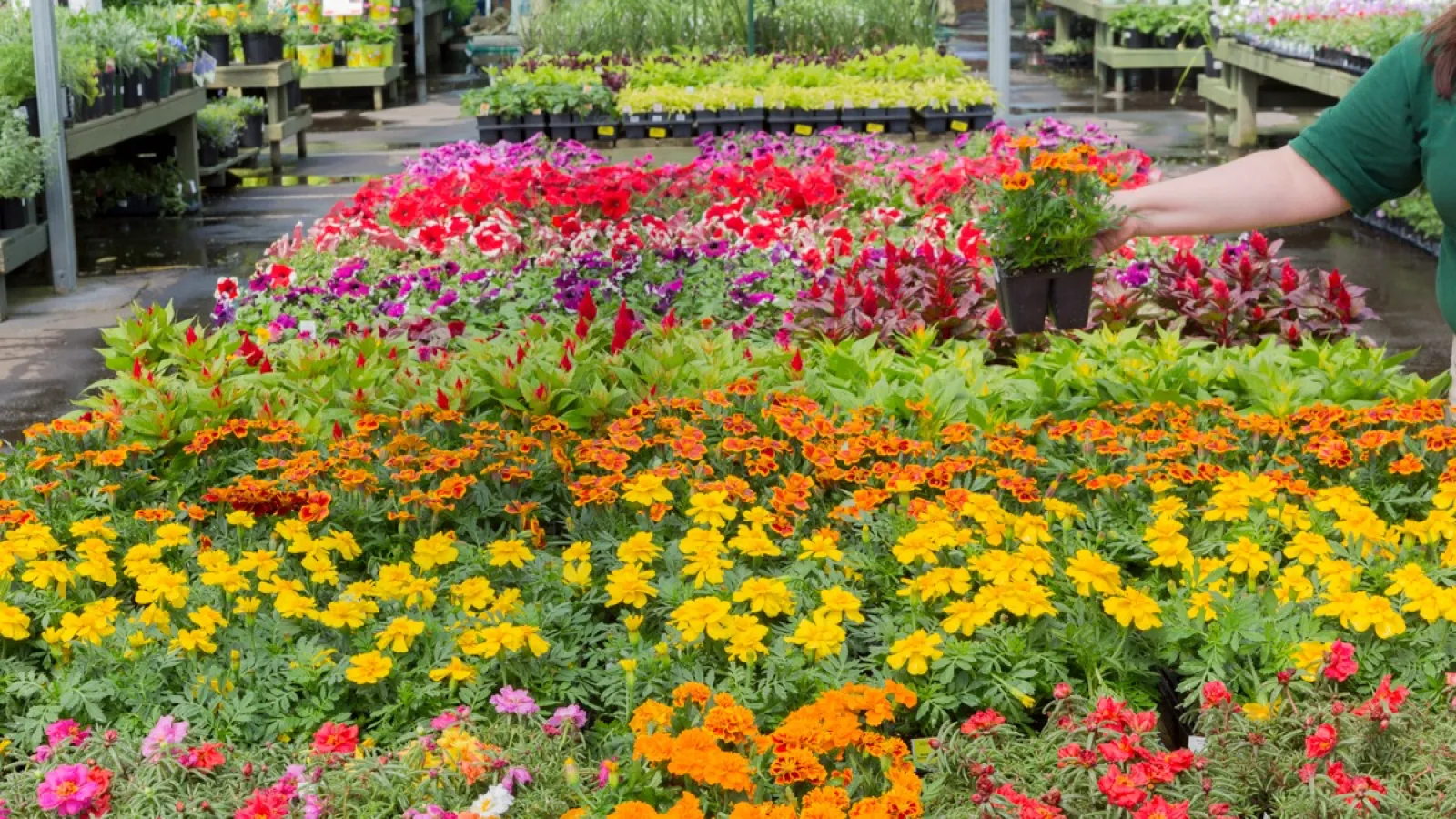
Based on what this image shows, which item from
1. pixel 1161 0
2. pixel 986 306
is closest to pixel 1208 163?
pixel 1161 0

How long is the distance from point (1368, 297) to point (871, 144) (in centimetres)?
253

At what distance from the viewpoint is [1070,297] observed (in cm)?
386

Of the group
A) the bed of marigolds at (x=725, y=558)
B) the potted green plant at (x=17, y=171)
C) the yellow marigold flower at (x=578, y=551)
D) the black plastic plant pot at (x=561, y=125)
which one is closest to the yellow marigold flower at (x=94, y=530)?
the bed of marigolds at (x=725, y=558)

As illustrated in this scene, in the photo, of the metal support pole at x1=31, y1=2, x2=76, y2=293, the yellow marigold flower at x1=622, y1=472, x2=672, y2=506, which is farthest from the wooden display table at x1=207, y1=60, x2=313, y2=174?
the yellow marigold flower at x1=622, y1=472, x2=672, y2=506

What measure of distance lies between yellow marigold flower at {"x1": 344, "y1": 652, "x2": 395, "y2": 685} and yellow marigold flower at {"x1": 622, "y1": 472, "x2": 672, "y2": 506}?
0.58 m

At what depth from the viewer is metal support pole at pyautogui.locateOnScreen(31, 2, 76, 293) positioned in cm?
830

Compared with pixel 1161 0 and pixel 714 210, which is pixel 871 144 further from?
pixel 1161 0

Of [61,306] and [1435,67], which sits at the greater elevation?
[1435,67]

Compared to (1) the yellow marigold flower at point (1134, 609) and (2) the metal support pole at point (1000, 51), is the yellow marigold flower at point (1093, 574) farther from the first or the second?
(2) the metal support pole at point (1000, 51)

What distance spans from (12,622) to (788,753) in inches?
48.3

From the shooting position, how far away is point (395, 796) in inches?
84.2

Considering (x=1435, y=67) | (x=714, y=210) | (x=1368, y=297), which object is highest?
(x=1435, y=67)

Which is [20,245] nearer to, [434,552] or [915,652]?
[434,552]

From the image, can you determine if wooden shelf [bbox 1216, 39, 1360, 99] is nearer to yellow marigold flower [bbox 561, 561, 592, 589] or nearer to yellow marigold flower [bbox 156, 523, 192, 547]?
yellow marigold flower [bbox 561, 561, 592, 589]
